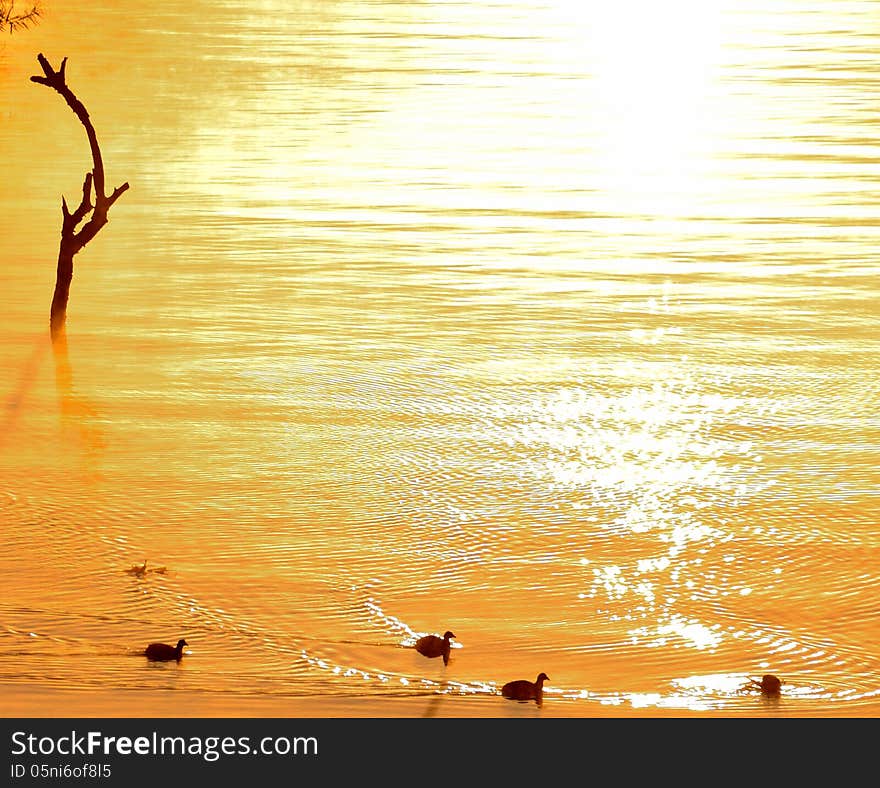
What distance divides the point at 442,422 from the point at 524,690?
459 centimetres

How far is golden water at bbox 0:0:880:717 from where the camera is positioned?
774 cm

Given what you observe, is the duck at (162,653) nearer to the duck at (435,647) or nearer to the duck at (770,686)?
the duck at (435,647)

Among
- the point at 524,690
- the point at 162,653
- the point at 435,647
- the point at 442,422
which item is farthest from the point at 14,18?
the point at 524,690

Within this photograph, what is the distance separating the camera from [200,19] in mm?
45656

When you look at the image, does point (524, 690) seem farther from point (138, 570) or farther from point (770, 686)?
point (138, 570)

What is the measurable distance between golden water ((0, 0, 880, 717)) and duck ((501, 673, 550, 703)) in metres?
0.07

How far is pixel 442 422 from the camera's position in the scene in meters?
11.5

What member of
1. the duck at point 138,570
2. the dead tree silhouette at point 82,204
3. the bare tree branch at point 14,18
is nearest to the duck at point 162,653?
the duck at point 138,570

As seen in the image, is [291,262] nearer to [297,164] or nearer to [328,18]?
[297,164]

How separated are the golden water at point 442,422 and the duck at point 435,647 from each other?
0.29 ft

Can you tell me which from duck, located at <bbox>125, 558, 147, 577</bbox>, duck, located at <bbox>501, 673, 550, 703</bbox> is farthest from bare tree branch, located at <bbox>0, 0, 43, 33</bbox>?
duck, located at <bbox>501, 673, 550, 703</bbox>

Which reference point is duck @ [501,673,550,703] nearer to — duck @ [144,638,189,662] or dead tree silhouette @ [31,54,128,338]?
duck @ [144,638,189,662]

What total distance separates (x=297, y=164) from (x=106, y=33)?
19.4m

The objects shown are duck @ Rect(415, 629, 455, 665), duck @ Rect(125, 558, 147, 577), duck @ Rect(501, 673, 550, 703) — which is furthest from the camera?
duck @ Rect(125, 558, 147, 577)
